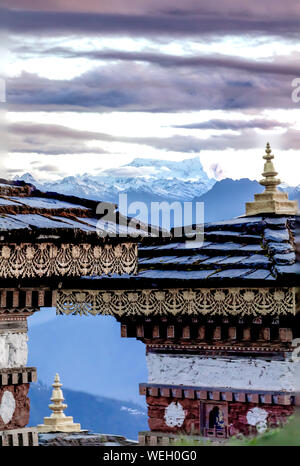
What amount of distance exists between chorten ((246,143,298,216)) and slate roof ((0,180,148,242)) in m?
3.65

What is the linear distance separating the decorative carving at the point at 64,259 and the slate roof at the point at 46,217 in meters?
0.11

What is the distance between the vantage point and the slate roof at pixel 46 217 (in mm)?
8680

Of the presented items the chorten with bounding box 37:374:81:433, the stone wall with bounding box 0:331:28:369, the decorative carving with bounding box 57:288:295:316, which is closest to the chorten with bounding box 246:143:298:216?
the decorative carving with bounding box 57:288:295:316

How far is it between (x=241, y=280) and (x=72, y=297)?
2025 millimetres

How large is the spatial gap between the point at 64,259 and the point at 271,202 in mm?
4731

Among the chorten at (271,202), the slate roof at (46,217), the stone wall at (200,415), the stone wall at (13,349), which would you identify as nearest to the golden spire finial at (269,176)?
the chorten at (271,202)

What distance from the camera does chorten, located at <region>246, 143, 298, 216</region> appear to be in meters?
13.4

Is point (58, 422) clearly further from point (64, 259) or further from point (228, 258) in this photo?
point (64, 259)

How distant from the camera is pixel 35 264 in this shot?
8.98 metres

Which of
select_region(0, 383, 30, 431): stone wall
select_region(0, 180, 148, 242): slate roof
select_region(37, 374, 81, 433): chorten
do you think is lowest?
select_region(0, 383, 30, 431): stone wall

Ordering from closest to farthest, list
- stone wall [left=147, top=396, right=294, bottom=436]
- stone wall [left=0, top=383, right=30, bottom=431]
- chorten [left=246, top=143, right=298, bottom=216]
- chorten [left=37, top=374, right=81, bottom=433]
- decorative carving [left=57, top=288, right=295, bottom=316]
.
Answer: stone wall [left=0, top=383, right=30, bottom=431]
decorative carving [left=57, top=288, right=295, bottom=316]
stone wall [left=147, top=396, right=294, bottom=436]
chorten [left=246, top=143, right=298, bottom=216]
chorten [left=37, top=374, right=81, bottom=433]

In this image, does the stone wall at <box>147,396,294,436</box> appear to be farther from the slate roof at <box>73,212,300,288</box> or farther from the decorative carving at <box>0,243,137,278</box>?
the decorative carving at <box>0,243,137,278</box>

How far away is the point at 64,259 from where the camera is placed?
9180 mm
